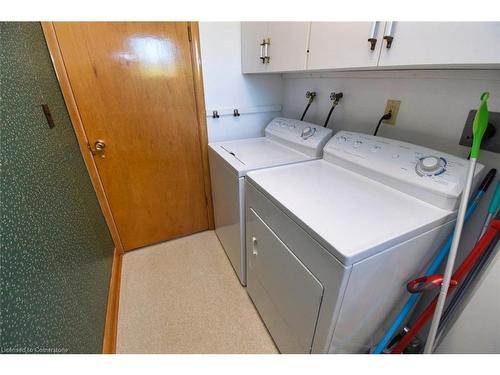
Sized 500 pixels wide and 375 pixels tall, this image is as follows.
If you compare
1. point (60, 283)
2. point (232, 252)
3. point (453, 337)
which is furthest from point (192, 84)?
point (453, 337)

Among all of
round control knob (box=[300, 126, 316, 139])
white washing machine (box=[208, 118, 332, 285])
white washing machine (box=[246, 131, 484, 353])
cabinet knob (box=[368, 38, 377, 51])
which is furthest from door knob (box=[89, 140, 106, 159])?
cabinet knob (box=[368, 38, 377, 51])

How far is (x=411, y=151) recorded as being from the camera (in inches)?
42.6

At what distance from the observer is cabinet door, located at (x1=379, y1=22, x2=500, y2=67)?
25.5 inches

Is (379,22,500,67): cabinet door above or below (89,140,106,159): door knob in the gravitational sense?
above

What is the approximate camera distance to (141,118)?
70.6 inches

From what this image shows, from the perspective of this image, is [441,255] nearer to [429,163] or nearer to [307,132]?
[429,163]

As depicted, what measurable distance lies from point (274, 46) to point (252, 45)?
0.32 metres

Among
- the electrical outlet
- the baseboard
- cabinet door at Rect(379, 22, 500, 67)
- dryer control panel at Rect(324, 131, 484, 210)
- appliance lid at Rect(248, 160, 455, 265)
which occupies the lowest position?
the baseboard

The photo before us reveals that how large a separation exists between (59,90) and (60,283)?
4.11 ft

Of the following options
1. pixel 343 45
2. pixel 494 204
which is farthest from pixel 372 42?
pixel 494 204

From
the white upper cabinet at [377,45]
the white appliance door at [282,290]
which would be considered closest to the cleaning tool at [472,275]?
the white upper cabinet at [377,45]

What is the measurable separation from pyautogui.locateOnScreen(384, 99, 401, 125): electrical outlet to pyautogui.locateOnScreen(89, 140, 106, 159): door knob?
2.00m

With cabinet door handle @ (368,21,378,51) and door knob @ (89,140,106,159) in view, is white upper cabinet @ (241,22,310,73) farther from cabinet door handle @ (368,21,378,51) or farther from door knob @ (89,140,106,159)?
door knob @ (89,140,106,159)
